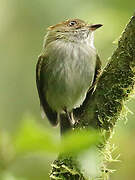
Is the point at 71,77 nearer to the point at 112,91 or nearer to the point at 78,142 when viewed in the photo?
the point at 112,91

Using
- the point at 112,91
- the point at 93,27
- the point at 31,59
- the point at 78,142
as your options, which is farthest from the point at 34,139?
the point at 31,59

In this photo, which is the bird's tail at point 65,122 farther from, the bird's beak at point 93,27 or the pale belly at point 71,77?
the bird's beak at point 93,27

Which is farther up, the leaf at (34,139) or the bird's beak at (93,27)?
the bird's beak at (93,27)

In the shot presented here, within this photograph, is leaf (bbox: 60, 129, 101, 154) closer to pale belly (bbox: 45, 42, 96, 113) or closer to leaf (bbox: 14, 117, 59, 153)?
leaf (bbox: 14, 117, 59, 153)

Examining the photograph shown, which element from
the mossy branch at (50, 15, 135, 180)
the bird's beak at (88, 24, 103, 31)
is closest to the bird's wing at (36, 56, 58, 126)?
the bird's beak at (88, 24, 103, 31)

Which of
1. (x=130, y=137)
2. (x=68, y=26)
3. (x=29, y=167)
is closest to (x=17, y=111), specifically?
(x=68, y=26)

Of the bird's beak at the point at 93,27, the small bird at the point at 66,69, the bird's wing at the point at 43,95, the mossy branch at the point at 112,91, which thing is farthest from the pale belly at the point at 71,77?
the mossy branch at the point at 112,91
